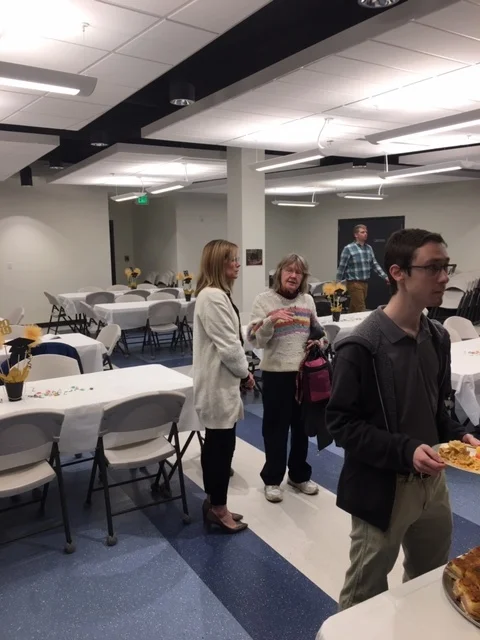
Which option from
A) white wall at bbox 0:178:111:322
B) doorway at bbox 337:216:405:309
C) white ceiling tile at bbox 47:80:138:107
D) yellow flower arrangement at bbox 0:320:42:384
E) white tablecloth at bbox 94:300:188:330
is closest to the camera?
yellow flower arrangement at bbox 0:320:42:384

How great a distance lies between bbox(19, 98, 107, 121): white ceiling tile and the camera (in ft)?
14.7

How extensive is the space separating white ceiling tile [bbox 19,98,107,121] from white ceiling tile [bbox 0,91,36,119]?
8 centimetres

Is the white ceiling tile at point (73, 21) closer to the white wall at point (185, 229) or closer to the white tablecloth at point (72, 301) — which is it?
the white tablecloth at point (72, 301)

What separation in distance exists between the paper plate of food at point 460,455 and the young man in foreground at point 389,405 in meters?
0.06

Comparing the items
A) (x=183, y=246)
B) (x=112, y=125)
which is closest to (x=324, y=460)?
(x=112, y=125)

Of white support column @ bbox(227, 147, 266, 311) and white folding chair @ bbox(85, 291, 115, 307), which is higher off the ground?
white support column @ bbox(227, 147, 266, 311)

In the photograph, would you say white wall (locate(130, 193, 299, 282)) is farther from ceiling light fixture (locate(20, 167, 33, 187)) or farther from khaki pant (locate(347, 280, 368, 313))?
khaki pant (locate(347, 280, 368, 313))

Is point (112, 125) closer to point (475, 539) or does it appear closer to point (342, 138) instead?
point (342, 138)

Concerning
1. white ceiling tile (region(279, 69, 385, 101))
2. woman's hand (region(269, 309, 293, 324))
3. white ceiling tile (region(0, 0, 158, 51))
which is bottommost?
woman's hand (region(269, 309, 293, 324))

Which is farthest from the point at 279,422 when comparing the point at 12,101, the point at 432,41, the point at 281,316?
the point at 12,101

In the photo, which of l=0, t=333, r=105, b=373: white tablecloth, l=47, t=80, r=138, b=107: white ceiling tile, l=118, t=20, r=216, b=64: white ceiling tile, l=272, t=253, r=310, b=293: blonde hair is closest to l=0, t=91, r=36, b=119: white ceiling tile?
l=47, t=80, r=138, b=107: white ceiling tile

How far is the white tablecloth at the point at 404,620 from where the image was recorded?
3.33ft

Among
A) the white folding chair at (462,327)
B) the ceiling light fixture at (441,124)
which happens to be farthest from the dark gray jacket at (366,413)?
the white folding chair at (462,327)

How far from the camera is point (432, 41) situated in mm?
3127
